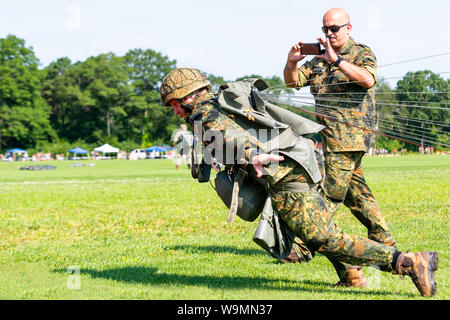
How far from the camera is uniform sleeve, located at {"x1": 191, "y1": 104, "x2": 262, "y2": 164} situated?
445 centimetres

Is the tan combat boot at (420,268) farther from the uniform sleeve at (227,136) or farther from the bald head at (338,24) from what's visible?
the bald head at (338,24)

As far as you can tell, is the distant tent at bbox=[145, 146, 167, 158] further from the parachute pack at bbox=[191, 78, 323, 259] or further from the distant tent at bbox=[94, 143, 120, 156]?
the parachute pack at bbox=[191, 78, 323, 259]

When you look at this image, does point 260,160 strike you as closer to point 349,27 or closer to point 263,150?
point 263,150

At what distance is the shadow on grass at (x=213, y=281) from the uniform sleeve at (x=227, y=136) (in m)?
1.65

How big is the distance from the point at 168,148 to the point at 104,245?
3795 inches

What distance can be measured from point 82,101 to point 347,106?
101536mm

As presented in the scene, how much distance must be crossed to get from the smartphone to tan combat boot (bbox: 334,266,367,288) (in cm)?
225

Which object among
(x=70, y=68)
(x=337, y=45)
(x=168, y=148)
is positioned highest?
(x=70, y=68)

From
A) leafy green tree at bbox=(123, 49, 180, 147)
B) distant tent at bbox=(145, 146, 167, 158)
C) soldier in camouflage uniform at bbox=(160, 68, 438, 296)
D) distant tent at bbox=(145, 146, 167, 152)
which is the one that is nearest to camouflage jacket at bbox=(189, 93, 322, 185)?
soldier in camouflage uniform at bbox=(160, 68, 438, 296)

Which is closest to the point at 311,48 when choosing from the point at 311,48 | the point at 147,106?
the point at 311,48

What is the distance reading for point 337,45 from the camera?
5.73 metres

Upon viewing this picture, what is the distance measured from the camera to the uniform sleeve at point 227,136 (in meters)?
4.45
